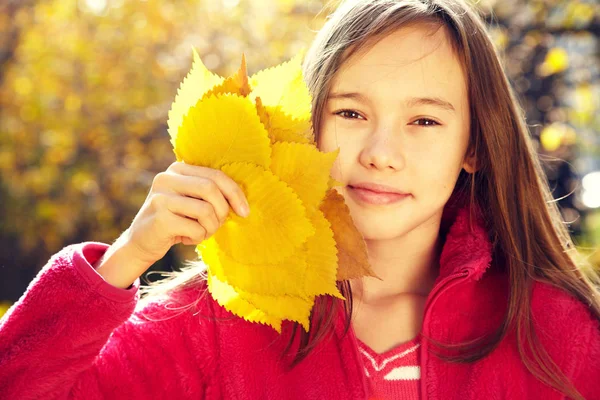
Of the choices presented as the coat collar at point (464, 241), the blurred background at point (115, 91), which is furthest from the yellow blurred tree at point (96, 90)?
the coat collar at point (464, 241)

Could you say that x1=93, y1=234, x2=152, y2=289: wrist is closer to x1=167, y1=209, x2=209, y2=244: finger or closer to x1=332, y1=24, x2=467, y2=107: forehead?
x1=167, y1=209, x2=209, y2=244: finger

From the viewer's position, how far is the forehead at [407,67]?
1646 mm

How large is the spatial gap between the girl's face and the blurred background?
2.32 m

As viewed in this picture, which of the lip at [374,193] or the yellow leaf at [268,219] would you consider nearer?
the yellow leaf at [268,219]

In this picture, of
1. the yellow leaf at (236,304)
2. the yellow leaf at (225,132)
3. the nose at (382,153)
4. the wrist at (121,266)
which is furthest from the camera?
the nose at (382,153)

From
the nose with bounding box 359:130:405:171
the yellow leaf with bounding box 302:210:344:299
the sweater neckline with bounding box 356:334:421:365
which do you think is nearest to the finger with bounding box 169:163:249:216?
the yellow leaf with bounding box 302:210:344:299

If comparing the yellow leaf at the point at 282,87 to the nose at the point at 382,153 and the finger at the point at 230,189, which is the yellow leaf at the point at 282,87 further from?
the nose at the point at 382,153

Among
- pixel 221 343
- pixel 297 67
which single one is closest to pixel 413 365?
pixel 221 343

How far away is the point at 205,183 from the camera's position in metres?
1.26

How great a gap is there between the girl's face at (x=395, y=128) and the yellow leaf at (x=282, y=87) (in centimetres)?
35

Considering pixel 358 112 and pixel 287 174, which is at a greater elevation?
pixel 358 112

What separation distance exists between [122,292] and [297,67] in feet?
1.75

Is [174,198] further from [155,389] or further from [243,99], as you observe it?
[155,389]

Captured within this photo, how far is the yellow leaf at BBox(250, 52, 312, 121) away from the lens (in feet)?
4.20
